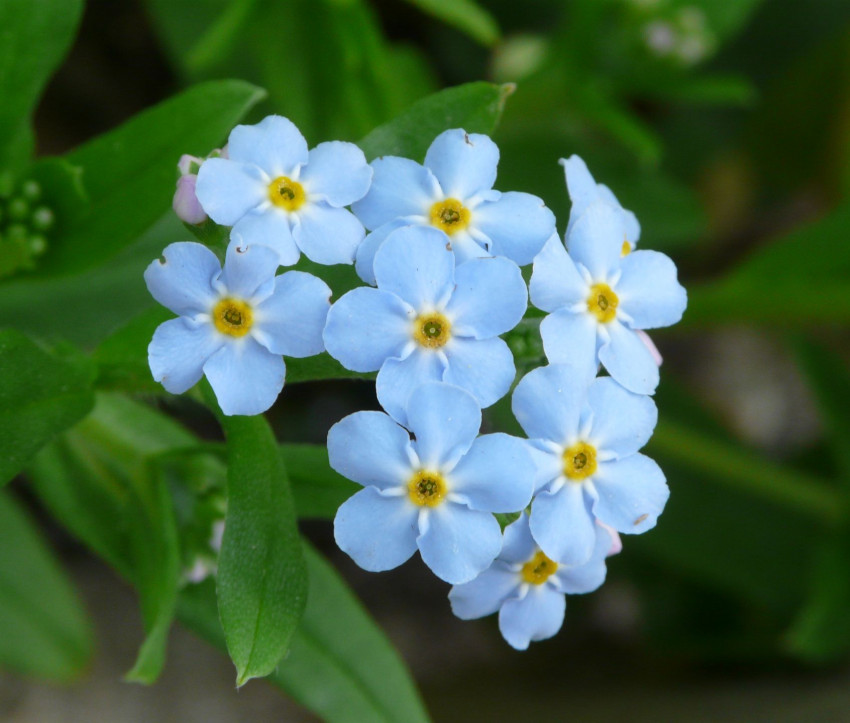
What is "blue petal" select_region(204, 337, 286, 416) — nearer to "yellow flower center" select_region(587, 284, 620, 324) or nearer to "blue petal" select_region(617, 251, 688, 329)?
"yellow flower center" select_region(587, 284, 620, 324)

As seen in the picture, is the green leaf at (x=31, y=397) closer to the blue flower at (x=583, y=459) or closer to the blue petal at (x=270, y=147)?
the blue petal at (x=270, y=147)

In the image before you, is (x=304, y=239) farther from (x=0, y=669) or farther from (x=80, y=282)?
(x=0, y=669)

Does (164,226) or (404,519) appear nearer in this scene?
(404,519)

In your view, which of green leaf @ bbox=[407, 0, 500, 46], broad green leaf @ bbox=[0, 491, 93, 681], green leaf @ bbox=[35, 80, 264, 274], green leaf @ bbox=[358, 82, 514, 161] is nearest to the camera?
green leaf @ bbox=[358, 82, 514, 161]

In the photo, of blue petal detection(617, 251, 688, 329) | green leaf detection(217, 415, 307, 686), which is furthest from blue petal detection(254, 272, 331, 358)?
blue petal detection(617, 251, 688, 329)

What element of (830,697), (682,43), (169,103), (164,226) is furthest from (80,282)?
(830,697)

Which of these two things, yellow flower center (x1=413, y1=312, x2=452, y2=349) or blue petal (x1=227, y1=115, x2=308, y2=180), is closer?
yellow flower center (x1=413, y1=312, x2=452, y2=349)
